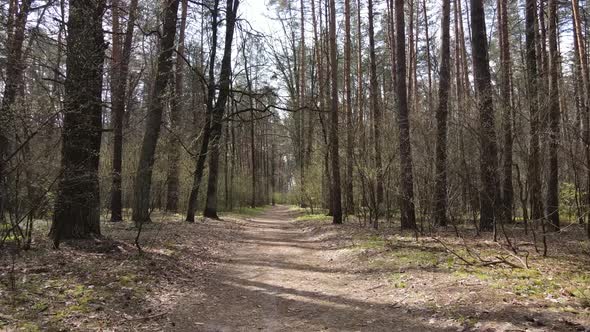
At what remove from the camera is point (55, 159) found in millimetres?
6324

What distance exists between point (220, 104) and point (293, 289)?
10.1 m

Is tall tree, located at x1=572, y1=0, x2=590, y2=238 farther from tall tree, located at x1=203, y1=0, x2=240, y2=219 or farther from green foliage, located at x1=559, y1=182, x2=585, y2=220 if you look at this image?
tall tree, located at x1=203, y1=0, x2=240, y2=219

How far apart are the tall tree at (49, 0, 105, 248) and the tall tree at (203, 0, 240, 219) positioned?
5770 millimetres

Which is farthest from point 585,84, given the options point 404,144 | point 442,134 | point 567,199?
point 404,144

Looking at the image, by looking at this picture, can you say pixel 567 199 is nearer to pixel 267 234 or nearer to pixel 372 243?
pixel 372 243

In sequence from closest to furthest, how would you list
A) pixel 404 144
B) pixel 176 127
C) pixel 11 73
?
pixel 11 73 < pixel 404 144 < pixel 176 127

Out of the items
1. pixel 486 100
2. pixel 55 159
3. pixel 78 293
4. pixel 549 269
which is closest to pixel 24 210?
pixel 55 159

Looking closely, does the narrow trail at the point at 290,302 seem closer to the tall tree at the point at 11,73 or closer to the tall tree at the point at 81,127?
the tall tree at the point at 81,127

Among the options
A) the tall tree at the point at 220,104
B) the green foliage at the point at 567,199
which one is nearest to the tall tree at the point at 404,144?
the green foliage at the point at 567,199

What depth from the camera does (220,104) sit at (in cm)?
1528

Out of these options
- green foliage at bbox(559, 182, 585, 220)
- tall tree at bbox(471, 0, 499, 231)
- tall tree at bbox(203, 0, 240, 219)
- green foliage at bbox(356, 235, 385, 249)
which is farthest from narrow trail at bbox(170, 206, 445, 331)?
green foliage at bbox(559, 182, 585, 220)

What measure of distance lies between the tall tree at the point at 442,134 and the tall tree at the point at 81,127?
7.45m

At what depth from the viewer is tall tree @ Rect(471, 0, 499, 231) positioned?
27.8ft

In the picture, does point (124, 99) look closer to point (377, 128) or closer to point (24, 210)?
point (24, 210)
